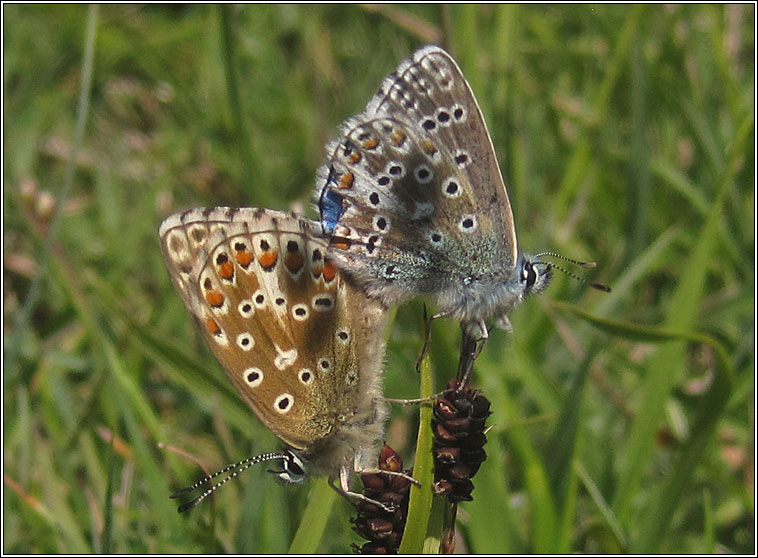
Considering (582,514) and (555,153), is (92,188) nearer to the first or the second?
(555,153)

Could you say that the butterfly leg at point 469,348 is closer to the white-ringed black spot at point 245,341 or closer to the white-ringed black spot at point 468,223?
the white-ringed black spot at point 468,223

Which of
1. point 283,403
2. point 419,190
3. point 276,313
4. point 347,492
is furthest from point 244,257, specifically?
point 347,492

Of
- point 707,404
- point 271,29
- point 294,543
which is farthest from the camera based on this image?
point 271,29

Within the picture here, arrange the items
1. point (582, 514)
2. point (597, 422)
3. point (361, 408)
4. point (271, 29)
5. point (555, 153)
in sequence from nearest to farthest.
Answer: point (361, 408) → point (582, 514) → point (597, 422) → point (555, 153) → point (271, 29)

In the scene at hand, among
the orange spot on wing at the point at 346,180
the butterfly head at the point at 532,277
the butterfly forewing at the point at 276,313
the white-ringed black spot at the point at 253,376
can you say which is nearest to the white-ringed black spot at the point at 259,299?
the butterfly forewing at the point at 276,313

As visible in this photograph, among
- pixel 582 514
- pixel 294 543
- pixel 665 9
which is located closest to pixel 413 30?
pixel 665 9

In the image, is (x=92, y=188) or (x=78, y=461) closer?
(x=78, y=461)

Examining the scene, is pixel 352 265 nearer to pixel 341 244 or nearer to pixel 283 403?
pixel 341 244
